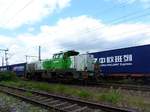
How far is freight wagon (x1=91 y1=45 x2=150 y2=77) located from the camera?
23781 mm

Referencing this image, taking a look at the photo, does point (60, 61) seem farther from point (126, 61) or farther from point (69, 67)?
point (126, 61)

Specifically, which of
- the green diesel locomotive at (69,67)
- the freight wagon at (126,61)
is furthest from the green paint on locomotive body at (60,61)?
the freight wagon at (126,61)

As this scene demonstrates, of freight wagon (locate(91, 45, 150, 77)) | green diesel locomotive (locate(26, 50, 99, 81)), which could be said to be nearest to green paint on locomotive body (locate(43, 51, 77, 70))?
green diesel locomotive (locate(26, 50, 99, 81))

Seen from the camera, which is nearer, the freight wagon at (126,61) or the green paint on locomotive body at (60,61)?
the freight wagon at (126,61)

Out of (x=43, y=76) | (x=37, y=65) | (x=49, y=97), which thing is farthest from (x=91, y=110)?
(x=37, y=65)

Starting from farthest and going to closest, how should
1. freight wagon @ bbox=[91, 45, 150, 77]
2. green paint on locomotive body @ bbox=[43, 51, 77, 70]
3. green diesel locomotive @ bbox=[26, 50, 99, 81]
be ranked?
green paint on locomotive body @ bbox=[43, 51, 77, 70] → green diesel locomotive @ bbox=[26, 50, 99, 81] → freight wagon @ bbox=[91, 45, 150, 77]

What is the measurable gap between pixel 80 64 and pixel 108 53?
3037 millimetres

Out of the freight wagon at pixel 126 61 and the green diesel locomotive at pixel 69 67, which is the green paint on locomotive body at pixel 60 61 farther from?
the freight wagon at pixel 126 61

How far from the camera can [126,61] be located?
83.9ft

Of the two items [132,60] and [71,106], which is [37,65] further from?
[71,106]

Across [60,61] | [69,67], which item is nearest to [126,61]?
[69,67]

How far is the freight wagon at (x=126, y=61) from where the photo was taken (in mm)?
23781

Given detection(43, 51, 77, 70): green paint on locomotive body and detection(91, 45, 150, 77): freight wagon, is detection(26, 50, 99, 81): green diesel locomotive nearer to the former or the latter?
Answer: detection(43, 51, 77, 70): green paint on locomotive body

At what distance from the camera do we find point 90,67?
2600 cm
